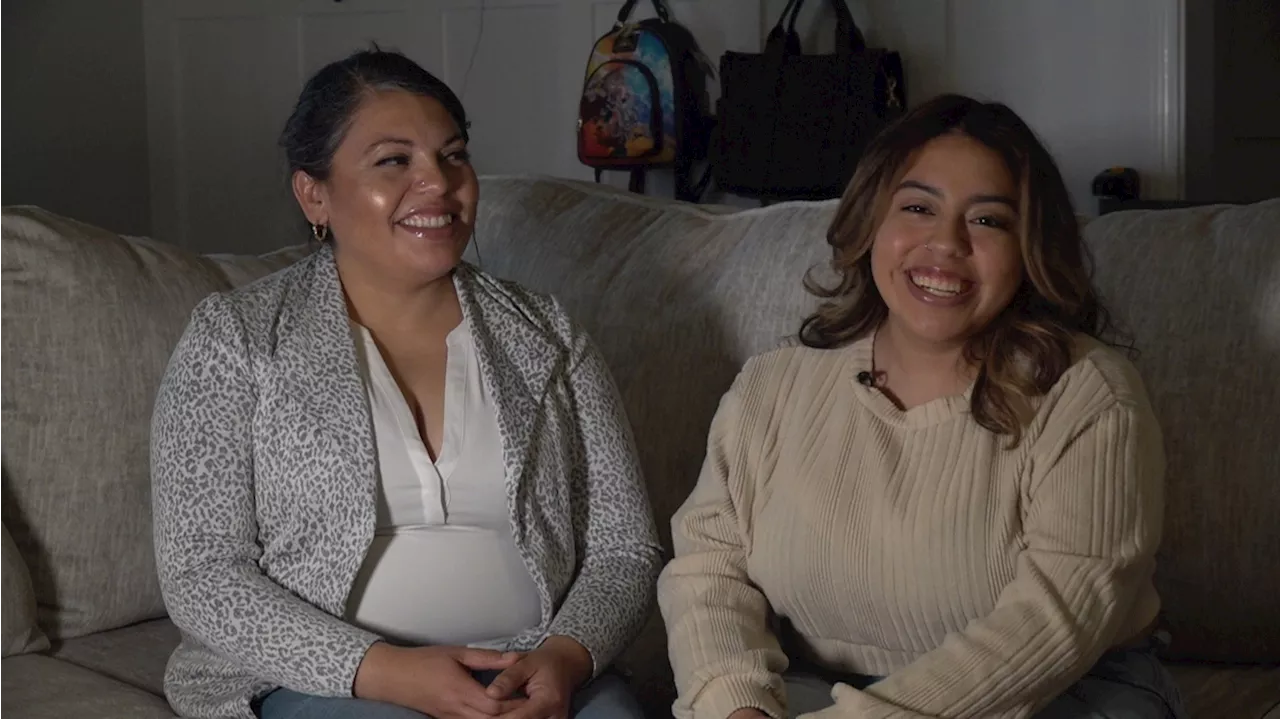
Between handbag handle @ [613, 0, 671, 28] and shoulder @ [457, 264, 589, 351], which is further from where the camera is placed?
handbag handle @ [613, 0, 671, 28]

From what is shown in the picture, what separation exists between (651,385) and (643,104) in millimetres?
1657

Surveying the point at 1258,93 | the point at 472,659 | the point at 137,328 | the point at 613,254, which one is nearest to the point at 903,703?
the point at 472,659

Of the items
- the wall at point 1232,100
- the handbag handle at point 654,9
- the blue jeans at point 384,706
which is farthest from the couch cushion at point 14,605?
the wall at point 1232,100

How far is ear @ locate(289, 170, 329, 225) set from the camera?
1.73m

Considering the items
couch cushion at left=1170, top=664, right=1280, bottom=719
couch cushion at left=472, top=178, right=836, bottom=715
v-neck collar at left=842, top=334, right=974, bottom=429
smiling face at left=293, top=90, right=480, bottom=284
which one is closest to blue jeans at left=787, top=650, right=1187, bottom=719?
couch cushion at left=1170, top=664, right=1280, bottom=719

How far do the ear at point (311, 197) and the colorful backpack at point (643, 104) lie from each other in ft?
6.10

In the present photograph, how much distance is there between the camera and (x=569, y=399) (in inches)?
68.5

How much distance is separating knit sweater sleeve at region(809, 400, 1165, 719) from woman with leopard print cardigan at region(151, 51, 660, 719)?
38 cm

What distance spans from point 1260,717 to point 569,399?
0.85 m

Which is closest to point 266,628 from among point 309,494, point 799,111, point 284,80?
point 309,494

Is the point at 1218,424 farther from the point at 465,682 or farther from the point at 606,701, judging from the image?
the point at 465,682

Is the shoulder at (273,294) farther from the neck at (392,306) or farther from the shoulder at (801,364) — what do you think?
the shoulder at (801,364)

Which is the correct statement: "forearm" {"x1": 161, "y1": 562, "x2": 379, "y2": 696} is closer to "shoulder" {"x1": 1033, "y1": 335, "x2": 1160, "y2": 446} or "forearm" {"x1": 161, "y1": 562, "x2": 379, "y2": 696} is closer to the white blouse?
the white blouse

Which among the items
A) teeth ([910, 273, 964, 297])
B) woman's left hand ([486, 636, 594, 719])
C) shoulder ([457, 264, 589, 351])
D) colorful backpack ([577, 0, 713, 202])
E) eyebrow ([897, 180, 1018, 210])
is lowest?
woman's left hand ([486, 636, 594, 719])
